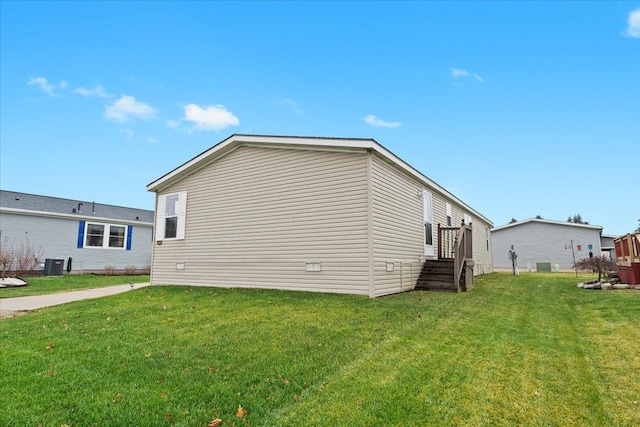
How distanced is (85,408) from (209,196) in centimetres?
867

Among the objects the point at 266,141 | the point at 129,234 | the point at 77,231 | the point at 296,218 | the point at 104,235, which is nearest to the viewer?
the point at 296,218

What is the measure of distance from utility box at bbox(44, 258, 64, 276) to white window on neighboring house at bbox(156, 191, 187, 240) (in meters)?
10.3

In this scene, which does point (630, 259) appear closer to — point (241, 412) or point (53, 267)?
point (241, 412)

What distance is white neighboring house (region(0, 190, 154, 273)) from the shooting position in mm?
17672

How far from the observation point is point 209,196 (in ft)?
36.2

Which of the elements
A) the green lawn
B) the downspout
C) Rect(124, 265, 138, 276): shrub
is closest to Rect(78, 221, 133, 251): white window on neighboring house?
Rect(124, 265, 138, 276): shrub

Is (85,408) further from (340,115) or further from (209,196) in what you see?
(340,115)

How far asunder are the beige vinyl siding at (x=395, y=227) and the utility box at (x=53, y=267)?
18347 millimetres

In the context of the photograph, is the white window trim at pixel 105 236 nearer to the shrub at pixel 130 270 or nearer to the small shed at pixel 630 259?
the shrub at pixel 130 270

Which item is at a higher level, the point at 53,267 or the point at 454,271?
the point at 454,271

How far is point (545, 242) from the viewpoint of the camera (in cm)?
2867

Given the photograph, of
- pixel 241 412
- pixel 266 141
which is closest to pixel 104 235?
pixel 266 141

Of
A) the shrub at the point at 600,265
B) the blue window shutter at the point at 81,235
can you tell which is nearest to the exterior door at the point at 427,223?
the shrub at the point at 600,265

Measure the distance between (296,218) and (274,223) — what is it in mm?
747
